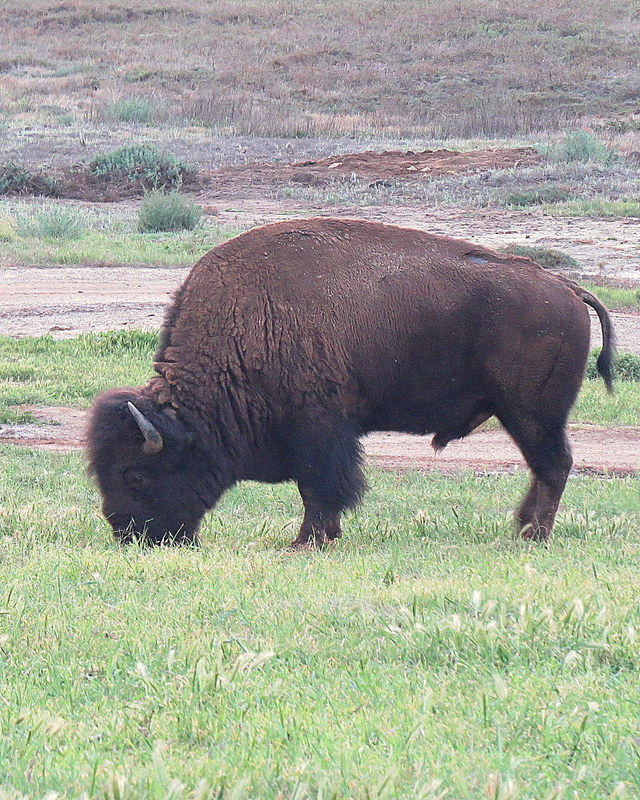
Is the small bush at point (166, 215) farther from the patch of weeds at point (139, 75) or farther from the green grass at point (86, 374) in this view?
the patch of weeds at point (139, 75)

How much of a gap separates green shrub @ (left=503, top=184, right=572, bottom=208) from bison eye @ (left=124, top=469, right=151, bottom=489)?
61.0 feet

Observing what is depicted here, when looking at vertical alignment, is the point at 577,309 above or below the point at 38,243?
above

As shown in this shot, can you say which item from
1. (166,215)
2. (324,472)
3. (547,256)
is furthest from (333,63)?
(324,472)

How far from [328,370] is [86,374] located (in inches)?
230

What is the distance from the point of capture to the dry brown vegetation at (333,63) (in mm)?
42062

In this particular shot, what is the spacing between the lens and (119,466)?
6.74 meters

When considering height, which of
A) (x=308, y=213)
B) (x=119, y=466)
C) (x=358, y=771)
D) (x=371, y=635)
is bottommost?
(x=308, y=213)

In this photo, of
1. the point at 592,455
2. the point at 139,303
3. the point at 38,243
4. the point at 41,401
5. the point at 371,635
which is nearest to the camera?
the point at 371,635

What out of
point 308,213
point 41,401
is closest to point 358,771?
Result: point 41,401

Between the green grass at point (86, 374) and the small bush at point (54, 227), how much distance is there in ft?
24.5

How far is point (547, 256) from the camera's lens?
17828 mm

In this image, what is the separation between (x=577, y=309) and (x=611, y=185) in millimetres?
19552

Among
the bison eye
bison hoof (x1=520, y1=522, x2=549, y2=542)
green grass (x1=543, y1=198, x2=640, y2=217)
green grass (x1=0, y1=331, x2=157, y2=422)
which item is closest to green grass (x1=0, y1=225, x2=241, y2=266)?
green grass (x1=0, y1=331, x2=157, y2=422)

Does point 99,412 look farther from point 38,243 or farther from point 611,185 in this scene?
point 611,185
